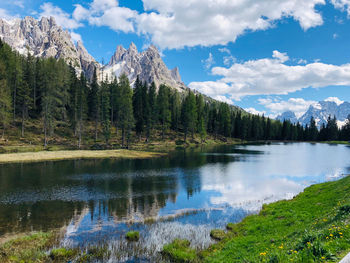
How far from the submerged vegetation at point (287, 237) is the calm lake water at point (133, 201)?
2024 millimetres

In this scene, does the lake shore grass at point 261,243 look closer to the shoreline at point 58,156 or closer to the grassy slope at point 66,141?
the shoreline at point 58,156

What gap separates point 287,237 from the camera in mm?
14812

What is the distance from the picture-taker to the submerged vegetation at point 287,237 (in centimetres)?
938

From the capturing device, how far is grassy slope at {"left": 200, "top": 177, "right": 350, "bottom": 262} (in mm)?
9330

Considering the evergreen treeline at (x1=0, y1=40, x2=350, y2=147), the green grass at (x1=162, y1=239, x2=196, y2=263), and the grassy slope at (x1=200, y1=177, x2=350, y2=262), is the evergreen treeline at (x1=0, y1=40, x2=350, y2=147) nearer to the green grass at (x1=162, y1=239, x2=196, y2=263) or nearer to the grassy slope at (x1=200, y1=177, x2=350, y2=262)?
the green grass at (x1=162, y1=239, x2=196, y2=263)

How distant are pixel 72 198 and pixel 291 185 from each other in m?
34.9

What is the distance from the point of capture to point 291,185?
3906 centimetres

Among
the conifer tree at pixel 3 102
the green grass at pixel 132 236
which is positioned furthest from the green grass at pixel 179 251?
the conifer tree at pixel 3 102

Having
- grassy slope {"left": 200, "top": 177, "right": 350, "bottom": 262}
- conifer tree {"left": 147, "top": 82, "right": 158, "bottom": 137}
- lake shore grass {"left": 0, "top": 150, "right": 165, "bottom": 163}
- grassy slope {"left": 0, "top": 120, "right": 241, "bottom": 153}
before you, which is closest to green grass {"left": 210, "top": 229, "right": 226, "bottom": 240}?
grassy slope {"left": 200, "top": 177, "right": 350, "bottom": 262}

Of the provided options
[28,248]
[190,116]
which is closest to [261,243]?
[28,248]

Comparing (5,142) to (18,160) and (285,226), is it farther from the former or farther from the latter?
(285,226)

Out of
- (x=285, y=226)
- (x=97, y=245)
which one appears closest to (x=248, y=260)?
(x=285, y=226)

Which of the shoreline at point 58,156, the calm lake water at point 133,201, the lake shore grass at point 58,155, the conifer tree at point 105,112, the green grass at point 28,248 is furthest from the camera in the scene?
the conifer tree at point 105,112

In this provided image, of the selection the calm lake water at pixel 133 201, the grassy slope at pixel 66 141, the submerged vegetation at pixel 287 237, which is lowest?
the calm lake water at pixel 133 201
